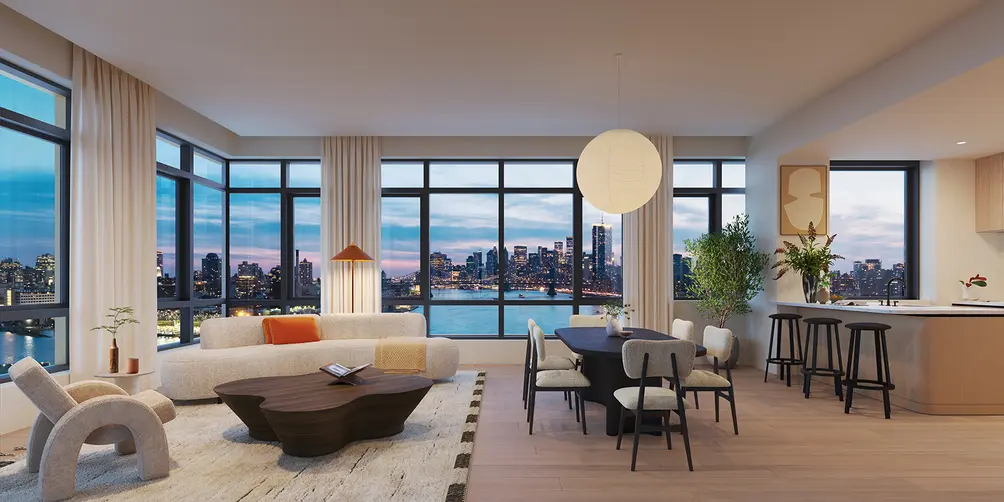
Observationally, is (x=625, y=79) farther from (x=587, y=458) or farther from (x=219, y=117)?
(x=219, y=117)

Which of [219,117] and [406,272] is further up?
[219,117]

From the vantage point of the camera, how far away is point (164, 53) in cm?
508

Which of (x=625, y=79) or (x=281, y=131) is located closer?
(x=625, y=79)

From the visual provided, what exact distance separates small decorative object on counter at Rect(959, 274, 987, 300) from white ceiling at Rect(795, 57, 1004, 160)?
155cm

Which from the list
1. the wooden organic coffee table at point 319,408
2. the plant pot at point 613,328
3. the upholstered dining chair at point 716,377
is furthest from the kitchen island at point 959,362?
the wooden organic coffee table at point 319,408

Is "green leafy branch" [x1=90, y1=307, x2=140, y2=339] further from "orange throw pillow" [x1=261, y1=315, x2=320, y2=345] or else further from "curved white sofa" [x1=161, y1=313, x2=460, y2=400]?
"orange throw pillow" [x1=261, y1=315, x2=320, y2=345]

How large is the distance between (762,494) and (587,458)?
1.11 meters

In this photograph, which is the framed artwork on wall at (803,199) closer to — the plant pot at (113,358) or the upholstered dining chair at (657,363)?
the upholstered dining chair at (657,363)

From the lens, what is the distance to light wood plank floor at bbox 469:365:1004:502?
3486mm

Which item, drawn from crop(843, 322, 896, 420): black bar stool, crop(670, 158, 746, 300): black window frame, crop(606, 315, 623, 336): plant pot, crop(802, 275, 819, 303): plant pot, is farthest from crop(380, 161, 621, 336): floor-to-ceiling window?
crop(843, 322, 896, 420): black bar stool

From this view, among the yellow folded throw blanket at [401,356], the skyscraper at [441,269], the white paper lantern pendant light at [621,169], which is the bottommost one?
the yellow folded throw blanket at [401,356]

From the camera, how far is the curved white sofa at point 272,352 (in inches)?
230

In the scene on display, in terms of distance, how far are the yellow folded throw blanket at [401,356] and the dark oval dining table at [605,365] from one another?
6.40 feet

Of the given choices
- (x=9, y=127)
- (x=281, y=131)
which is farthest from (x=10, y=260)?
(x=281, y=131)
